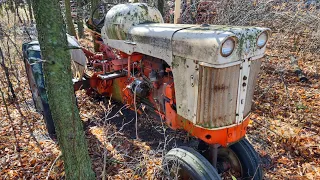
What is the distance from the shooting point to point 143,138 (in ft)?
11.7

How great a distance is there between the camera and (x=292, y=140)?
3.35 metres

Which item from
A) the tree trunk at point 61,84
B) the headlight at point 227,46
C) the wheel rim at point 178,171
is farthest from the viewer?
the wheel rim at point 178,171

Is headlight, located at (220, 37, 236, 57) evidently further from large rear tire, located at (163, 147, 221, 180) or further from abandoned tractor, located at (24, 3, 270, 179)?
large rear tire, located at (163, 147, 221, 180)

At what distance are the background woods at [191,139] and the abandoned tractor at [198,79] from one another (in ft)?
1.20

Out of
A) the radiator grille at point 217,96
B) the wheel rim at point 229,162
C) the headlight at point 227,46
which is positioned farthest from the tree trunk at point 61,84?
the wheel rim at point 229,162

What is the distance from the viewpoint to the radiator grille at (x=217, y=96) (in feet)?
7.16

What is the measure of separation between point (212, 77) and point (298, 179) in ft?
5.36

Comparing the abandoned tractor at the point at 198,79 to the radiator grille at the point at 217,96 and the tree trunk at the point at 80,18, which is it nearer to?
the radiator grille at the point at 217,96

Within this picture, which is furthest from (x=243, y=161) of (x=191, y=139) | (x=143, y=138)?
(x=143, y=138)

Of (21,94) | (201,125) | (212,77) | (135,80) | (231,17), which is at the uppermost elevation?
(231,17)

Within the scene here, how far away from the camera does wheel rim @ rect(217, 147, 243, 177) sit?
284 cm

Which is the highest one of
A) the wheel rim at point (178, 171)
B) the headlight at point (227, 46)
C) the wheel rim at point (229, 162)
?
the headlight at point (227, 46)

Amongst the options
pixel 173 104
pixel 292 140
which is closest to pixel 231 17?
pixel 292 140

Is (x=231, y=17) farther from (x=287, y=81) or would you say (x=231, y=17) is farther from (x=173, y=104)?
(x=173, y=104)
